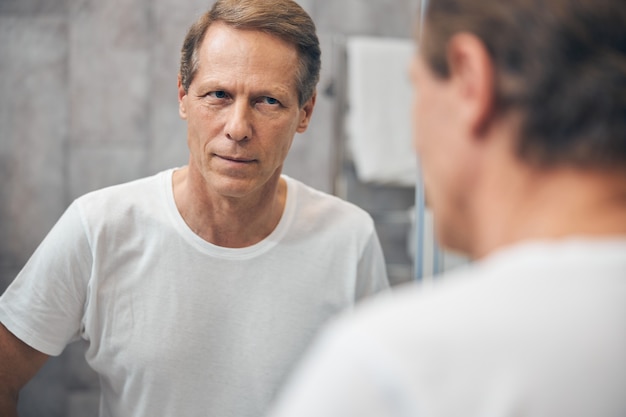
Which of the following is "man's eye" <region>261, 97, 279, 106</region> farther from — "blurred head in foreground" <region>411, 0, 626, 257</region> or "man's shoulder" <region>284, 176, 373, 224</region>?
"blurred head in foreground" <region>411, 0, 626, 257</region>

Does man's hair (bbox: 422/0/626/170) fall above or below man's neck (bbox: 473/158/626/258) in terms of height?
above

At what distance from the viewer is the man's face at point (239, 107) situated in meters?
1.02

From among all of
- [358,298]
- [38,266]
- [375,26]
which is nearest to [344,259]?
[358,298]

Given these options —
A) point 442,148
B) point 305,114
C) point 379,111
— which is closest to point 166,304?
point 305,114

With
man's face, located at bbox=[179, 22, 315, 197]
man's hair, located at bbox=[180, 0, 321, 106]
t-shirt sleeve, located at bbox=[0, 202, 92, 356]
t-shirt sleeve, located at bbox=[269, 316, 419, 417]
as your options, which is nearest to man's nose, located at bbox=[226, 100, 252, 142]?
man's face, located at bbox=[179, 22, 315, 197]

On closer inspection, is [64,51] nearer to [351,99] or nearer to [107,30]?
[107,30]

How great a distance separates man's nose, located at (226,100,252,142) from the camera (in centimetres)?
101

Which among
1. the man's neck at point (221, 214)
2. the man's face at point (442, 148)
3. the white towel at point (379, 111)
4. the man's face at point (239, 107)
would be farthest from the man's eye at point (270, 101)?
the white towel at point (379, 111)

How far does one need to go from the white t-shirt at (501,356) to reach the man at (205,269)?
67 centimetres

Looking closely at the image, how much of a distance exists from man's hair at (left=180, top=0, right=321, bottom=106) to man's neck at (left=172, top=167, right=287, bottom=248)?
0.16m

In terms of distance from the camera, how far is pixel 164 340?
1.05 meters

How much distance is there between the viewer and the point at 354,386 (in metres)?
0.37

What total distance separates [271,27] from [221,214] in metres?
0.29

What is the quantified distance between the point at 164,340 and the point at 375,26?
1.01 meters
